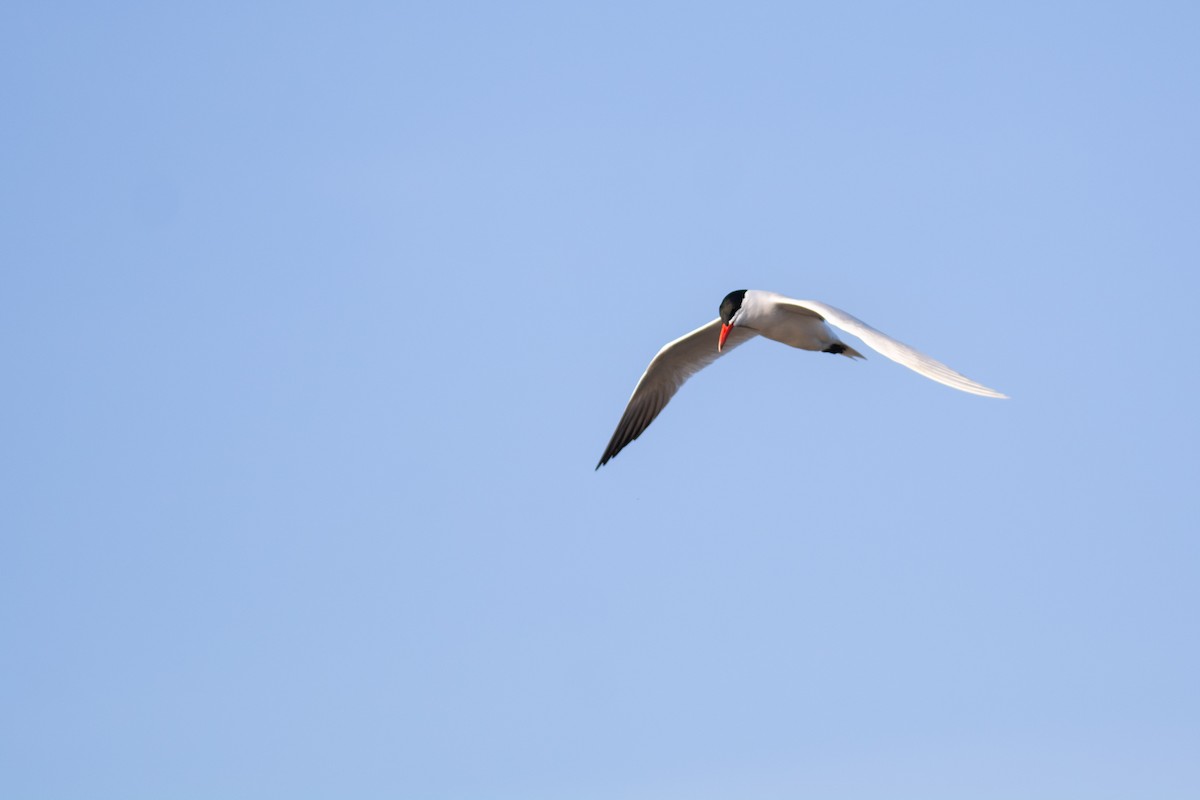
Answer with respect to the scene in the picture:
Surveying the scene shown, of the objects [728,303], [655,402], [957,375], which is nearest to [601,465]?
[655,402]

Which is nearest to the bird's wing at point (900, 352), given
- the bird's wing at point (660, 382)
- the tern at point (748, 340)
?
the tern at point (748, 340)

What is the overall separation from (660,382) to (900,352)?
24.2 feet

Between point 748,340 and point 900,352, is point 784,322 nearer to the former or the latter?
point 748,340

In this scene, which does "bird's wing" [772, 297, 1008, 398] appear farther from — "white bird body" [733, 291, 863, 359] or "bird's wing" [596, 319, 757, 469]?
"bird's wing" [596, 319, 757, 469]

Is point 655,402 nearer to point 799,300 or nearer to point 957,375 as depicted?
point 799,300

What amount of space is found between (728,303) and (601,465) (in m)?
3.77

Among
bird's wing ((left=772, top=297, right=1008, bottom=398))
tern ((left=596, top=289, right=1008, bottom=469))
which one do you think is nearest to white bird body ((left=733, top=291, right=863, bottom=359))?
tern ((left=596, top=289, right=1008, bottom=469))

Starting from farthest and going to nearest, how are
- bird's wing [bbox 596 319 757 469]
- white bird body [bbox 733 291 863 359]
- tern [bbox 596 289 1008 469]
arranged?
1. bird's wing [bbox 596 319 757 469]
2. white bird body [bbox 733 291 863 359]
3. tern [bbox 596 289 1008 469]

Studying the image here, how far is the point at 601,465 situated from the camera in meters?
24.2

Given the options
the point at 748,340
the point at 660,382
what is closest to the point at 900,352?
the point at 748,340

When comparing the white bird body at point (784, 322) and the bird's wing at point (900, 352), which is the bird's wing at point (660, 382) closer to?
the white bird body at point (784, 322)

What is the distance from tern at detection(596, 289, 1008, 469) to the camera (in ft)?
57.3

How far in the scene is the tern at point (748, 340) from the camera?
17.5 metres

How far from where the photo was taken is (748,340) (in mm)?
23516
